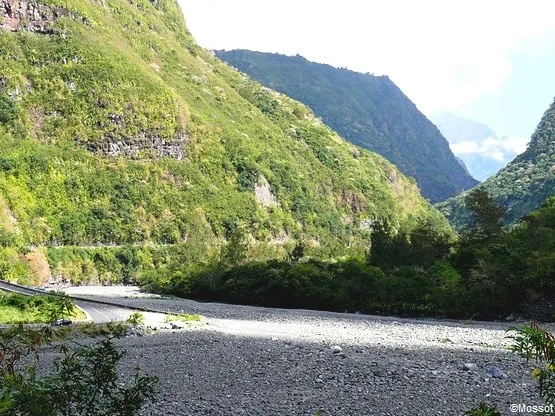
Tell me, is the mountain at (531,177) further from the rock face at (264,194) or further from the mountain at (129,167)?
the rock face at (264,194)

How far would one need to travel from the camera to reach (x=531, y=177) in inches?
5694

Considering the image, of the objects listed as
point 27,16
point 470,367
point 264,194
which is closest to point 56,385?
point 470,367

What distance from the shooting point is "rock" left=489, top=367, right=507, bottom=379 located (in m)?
15.8

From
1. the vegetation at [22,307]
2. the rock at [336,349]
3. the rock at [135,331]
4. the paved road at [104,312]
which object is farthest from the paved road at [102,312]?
the rock at [336,349]

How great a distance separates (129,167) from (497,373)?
112221 mm

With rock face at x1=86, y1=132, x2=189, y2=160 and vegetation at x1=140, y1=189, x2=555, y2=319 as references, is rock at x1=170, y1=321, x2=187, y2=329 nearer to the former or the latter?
vegetation at x1=140, y1=189, x2=555, y2=319

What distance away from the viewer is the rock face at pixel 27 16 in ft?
400

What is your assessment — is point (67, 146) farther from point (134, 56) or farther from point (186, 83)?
point (186, 83)

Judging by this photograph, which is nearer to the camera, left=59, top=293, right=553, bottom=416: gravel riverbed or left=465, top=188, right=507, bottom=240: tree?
left=59, top=293, right=553, bottom=416: gravel riverbed

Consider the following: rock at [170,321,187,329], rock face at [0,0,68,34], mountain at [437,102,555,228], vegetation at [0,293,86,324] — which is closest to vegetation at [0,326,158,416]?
rock at [170,321,187,329]

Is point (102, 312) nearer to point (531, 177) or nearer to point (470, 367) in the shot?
point (470, 367)

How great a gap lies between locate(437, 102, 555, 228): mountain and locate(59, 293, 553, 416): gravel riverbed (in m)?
107

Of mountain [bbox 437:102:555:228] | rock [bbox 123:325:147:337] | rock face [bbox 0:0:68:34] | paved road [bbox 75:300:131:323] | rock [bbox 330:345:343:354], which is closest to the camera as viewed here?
rock [bbox 330:345:343:354]

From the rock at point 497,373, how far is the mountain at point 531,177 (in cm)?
11304
